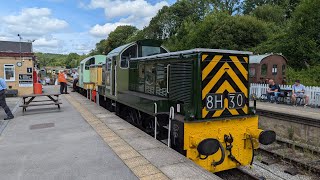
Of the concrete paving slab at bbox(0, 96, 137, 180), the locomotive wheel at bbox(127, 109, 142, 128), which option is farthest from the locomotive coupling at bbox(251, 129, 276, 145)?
the locomotive wheel at bbox(127, 109, 142, 128)

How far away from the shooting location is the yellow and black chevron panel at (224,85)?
579 centimetres

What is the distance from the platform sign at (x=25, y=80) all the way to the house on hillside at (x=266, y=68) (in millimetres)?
15822

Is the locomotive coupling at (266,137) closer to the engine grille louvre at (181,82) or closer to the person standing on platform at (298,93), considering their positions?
the engine grille louvre at (181,82)

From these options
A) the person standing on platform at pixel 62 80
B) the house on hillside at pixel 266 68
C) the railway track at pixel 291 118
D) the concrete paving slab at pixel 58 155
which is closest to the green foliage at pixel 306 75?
the house on hillside at pixel 266 68

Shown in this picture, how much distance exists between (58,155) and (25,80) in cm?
1588

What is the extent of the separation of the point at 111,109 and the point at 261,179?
7449 mm

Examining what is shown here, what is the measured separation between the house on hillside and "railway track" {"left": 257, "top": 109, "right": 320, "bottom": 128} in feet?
28.1

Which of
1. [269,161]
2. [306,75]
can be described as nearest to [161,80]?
[269,161]

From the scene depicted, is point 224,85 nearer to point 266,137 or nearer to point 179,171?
point 266,137

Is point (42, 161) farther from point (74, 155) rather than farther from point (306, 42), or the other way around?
point (306, 42)

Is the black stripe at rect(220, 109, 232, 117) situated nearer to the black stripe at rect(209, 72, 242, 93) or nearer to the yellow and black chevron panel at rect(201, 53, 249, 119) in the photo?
the yellow and black chevron panel at rect(201, 53, 249, 119)

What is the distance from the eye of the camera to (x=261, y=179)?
18.9 ft

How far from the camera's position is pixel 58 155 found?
5.69 m

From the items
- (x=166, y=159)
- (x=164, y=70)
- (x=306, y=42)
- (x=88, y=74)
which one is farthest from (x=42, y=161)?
(x=306, y=42)
